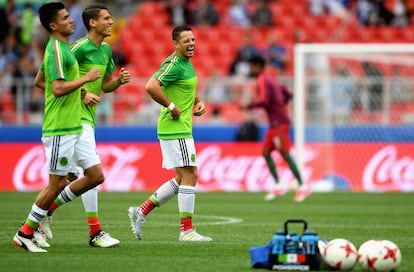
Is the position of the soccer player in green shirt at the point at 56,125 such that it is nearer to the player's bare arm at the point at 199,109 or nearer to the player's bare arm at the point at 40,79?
the player's bare arm at the point at 40,79

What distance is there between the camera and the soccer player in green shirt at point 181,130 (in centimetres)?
1158

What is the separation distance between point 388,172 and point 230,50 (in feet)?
24.3

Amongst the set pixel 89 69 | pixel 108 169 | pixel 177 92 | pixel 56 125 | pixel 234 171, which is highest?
pixel 89 69

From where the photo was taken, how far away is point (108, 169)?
920 inches

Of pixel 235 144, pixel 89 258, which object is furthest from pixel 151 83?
pixel 235 144

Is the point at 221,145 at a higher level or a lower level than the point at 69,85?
lower

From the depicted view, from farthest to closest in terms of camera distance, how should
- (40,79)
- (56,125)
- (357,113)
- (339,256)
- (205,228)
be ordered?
(357,113) < (205,228) < (40,79) < (56,125) < (339,256)

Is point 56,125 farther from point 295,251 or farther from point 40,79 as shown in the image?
point 295,251

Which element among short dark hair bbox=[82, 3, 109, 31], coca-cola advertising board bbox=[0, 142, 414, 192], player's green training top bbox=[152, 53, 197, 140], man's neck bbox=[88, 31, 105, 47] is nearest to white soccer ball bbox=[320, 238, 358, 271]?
player's green training top bbox=[152, 53, 197, 140]

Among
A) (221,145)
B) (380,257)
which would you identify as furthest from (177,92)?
(221,145)

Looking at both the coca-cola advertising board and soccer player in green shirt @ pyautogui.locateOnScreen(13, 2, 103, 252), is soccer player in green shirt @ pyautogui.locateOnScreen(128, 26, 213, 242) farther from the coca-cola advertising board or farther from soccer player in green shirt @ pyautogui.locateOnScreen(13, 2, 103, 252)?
the coca-cola advertising board

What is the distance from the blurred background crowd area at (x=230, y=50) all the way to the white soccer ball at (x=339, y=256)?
15.6 m

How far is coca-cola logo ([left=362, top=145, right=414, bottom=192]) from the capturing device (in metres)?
23.0

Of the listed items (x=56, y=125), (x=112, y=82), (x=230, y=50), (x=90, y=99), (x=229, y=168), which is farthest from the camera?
(x=230, y=50)
